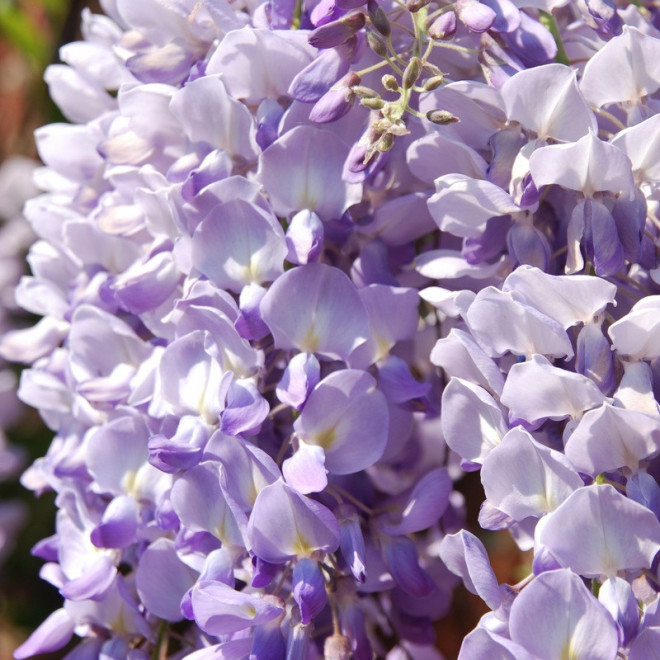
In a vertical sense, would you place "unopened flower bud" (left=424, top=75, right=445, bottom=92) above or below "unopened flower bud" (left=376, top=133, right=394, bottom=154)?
above

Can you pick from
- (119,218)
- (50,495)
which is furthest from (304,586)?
(50,495)

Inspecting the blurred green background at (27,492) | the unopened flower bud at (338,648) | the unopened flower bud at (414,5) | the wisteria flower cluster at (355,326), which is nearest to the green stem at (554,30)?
the wisteria flower cluster at (355,326)

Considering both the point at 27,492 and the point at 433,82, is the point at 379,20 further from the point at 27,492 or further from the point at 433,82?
the point at 27,492

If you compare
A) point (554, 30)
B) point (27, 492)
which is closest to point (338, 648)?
point (554, 30)

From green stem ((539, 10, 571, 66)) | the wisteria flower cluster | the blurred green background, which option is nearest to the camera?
the wisteria flower cluster

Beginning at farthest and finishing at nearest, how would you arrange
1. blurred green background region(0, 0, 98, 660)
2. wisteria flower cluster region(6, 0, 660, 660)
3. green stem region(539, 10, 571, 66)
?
blurred green background region(0, 0, 98, 660)
green stem region(539, 10, 571, 66)
wisteria flower cluster region(6, 0, 660, 660)

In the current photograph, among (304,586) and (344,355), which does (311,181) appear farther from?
(304,586)

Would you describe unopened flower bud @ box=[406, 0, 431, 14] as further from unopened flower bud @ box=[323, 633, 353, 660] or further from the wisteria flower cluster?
unopened flower bud @ box=[323, 633, 353, 660]

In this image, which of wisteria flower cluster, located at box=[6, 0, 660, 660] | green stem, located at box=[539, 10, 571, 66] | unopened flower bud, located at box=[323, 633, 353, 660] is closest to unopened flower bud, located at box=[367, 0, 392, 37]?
wisteria flower cluster, located at box=[6, 0, 660, 660]
